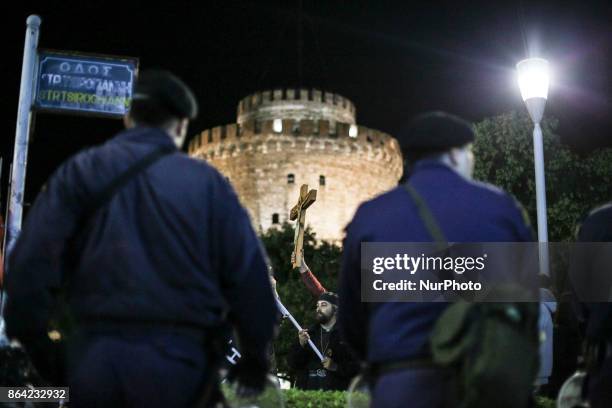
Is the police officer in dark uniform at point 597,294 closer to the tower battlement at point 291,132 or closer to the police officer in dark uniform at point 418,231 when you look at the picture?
the police officer in dark uniform at point 418,231

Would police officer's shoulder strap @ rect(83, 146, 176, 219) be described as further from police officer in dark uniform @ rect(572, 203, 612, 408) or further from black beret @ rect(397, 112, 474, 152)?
police officer in dark uniform @ rect(572, 203, 612, 408)

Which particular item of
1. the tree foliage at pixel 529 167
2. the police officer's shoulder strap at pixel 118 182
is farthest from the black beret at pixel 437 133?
the tree foliage at pixel 529 167

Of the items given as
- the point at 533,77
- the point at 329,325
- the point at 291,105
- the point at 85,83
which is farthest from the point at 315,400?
the point at 291,105

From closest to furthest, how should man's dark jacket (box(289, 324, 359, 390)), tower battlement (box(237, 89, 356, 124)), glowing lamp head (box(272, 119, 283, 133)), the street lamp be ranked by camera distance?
man's dark jacket (box(289, 324, 359, 390)), the street lamp, glowing lamp head (box(272, 119, 283, 133)), tower battlement (box(237, 89, 356, 124))

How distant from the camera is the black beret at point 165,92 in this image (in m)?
3.30

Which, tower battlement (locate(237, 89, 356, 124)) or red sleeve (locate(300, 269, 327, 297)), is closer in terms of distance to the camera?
red sleeve (locate(300, 269, 327, 297))

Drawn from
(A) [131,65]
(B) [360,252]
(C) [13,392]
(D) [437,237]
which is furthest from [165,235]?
(A) [131,65]

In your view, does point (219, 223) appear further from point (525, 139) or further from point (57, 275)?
point (525, 139)

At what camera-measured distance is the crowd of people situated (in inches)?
109

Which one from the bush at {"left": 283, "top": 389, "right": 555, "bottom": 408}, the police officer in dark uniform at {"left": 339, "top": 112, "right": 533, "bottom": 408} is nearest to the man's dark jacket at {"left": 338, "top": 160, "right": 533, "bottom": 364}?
the police officer in dark uniform at {"left": 339, "top": 112, "right": 533, "bottom": 408}

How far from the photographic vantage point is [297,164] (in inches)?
1924

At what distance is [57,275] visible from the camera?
2.91 meters

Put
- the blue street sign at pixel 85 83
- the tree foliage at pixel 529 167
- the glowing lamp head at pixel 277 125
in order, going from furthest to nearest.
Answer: the glowing lamp head at pixel 277 125 < the tree foliage at pixel 529 167 < the blue street sign at pixel 85 83

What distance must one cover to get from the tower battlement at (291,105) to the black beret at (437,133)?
49.2 m
